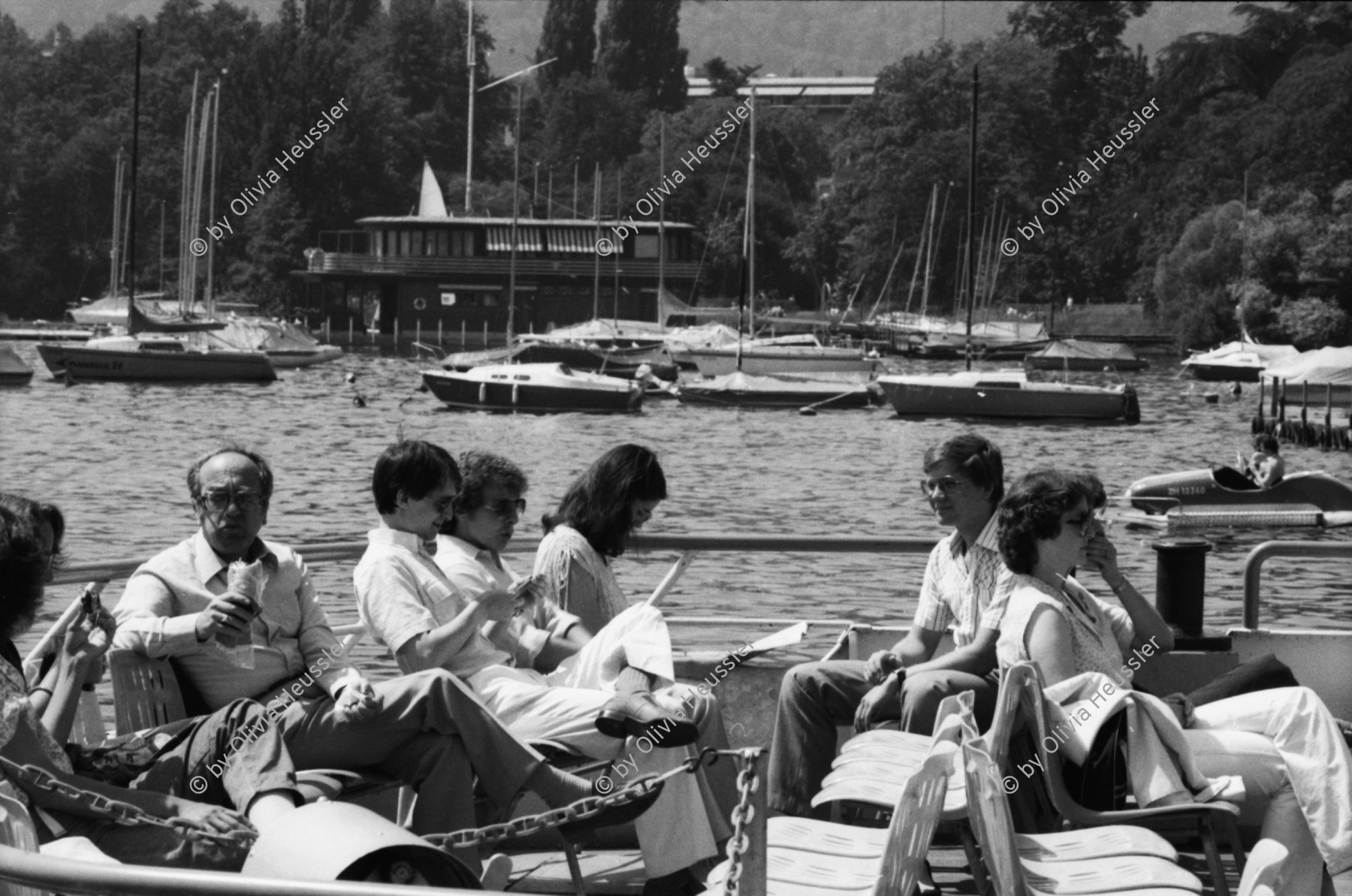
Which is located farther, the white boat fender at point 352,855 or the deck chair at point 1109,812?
the deck chair at point 1109,812

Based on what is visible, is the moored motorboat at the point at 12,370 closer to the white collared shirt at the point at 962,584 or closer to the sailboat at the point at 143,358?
the sailboat at the point at 143,358

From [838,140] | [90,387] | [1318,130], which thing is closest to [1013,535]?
[90,387]

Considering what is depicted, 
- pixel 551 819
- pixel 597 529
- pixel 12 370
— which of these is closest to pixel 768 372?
pixel 12 370

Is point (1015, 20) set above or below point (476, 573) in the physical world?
above

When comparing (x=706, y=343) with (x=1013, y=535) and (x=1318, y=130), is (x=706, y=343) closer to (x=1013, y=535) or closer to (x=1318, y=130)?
(x=1318, y=130)

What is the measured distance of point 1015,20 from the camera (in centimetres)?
11544

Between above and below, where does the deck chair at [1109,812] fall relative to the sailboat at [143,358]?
above

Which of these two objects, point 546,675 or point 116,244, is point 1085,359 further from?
point 546,675

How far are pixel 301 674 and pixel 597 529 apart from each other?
104 cm

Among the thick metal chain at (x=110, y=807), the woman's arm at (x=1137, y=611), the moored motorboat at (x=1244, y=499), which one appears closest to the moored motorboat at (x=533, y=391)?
the moored motorboat at (x=1244, y=499)

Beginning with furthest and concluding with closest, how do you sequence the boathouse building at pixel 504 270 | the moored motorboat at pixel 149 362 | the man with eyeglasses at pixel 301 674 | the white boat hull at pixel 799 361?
1. the boathouse building at pixel 504 270
2. the white boat hull at pixel 799 361
3. the moored motorboat at pixel 149 362
4. the man with eyeglasses at pixel 301 674

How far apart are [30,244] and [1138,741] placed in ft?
333

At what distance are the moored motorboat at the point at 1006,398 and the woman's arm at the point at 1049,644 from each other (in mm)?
41731

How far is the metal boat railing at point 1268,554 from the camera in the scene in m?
5.94
